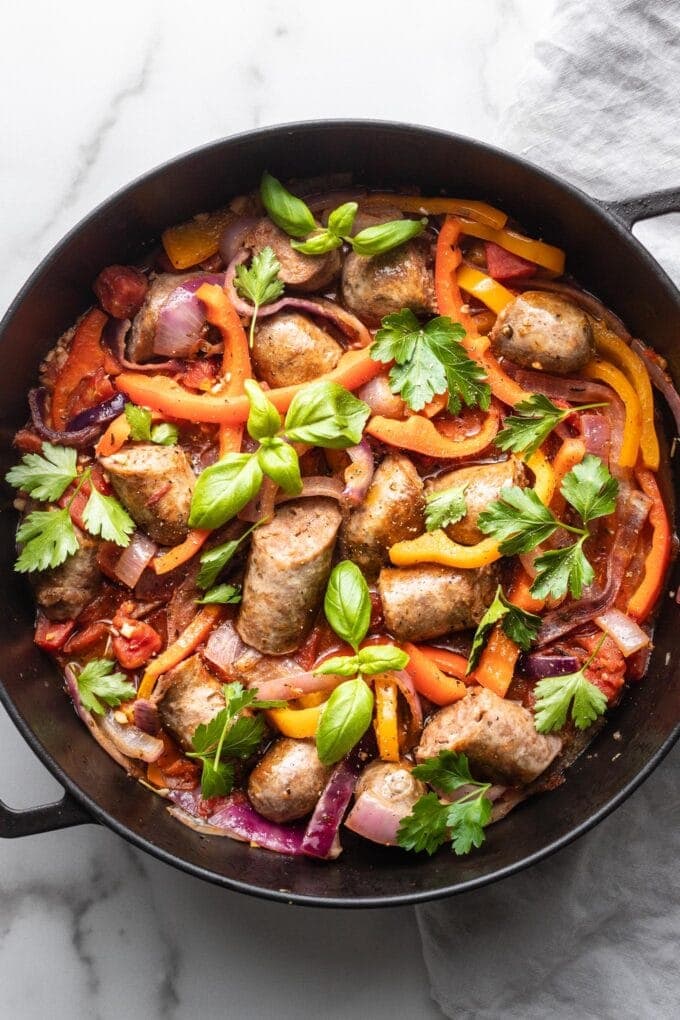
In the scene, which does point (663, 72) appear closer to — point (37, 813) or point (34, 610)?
point (34, 610)

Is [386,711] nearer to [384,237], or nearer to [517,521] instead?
[517,521]

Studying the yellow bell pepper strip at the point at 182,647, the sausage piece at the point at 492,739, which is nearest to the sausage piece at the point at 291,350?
the yellow bell pepper strip at the point at 182,647

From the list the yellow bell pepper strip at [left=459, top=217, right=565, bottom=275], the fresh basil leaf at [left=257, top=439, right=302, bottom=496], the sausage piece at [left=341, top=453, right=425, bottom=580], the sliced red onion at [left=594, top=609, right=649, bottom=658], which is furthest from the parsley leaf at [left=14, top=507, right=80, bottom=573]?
the sliced red onion at [left=594, top=609, right=649, bottom=658]

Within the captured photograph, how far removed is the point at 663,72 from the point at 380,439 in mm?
2020

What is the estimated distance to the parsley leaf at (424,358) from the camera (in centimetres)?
383

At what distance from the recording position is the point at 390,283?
3.95m

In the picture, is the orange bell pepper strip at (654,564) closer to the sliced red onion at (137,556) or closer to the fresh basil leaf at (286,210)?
the fresh basil leaf at (286,210)

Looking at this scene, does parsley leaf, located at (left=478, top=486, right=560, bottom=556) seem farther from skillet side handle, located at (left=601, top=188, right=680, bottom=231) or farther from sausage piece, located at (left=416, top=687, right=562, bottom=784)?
skillet side handle, located at (left=601, top=188, right=680, bottom=231)

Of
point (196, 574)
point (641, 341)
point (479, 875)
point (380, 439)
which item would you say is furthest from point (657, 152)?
point (479, 875)

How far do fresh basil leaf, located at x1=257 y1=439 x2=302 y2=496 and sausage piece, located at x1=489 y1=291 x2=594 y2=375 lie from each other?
3.30ft

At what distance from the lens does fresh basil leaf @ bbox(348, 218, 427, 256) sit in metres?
3.87

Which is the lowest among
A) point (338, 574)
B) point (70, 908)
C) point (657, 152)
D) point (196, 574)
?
point (70, 908)

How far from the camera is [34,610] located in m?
4.21

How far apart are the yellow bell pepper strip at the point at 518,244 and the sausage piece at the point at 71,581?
203 centimetres
